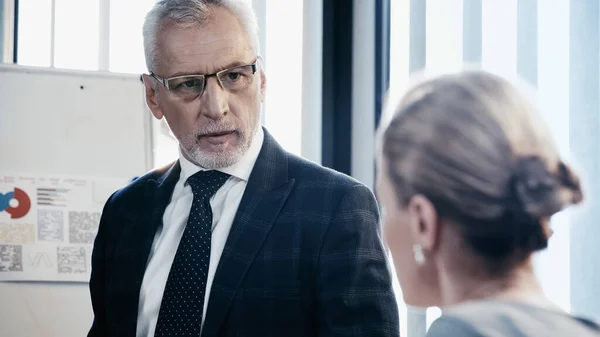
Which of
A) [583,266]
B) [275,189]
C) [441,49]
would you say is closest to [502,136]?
[275,189]

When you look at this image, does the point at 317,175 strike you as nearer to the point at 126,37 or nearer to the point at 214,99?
the point at 214,99

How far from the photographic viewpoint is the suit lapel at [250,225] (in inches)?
66.6

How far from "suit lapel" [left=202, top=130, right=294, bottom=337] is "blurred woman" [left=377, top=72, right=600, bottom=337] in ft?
2.78

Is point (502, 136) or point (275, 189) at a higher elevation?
point (502, 136)

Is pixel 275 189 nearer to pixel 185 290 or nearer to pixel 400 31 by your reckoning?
pixel 185 290

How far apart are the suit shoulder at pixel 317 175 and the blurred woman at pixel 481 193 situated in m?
0.88

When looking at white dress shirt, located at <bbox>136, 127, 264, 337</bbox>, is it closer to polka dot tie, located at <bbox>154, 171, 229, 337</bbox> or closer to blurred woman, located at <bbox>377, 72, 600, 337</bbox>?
polka dot tie, located at <bbox>154, 171, 229, 337</bbox>

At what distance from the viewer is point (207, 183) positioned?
74.6 inches

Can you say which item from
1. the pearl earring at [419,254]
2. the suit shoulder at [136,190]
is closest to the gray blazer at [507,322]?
the pearl earring at [419,254]

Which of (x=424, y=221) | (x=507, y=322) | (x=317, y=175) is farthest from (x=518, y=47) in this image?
(x=507, y=322)

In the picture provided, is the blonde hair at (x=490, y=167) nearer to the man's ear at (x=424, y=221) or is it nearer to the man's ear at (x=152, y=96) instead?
the man's ear at (x=424, y=221)

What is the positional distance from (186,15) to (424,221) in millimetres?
1145

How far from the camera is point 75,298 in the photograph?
279cm

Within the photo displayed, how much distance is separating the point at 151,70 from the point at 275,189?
462 mm
